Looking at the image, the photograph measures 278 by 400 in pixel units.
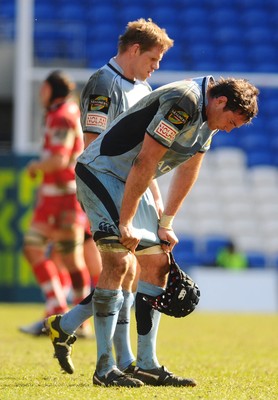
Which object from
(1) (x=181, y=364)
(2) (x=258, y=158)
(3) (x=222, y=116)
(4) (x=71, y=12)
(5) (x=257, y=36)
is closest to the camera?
(3) (x=222, y=116)

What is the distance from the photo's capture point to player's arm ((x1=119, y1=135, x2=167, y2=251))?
5016 mm

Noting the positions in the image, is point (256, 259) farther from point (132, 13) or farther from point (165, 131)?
point (165, 131)

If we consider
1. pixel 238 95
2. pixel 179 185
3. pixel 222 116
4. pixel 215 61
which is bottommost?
pixel 215 61

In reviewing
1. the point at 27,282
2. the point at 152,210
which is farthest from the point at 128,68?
the point at 27,282

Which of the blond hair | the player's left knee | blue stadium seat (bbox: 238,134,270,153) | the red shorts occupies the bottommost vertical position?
blue stadium seat (bbox: 238,134,270,153)

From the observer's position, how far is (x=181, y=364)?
6.75 m

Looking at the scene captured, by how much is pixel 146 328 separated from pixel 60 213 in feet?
13.2

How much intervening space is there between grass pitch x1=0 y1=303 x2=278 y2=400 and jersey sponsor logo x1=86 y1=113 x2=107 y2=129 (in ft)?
4.80

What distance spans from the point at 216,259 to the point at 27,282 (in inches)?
178

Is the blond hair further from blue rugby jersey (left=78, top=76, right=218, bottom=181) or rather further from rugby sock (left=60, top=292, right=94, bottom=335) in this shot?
rugby sock (left=60, top=292, right=94, bottom=335)

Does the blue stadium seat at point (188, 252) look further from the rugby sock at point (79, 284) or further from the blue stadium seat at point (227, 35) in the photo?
the rugby sock at point (79, 284)

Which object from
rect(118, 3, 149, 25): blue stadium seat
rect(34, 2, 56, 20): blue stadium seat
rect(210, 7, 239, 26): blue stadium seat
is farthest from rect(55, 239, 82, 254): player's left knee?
rect(210, 7, 239, 26): blue stadium seat

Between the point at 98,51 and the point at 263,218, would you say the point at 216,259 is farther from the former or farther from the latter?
the point at 98,51

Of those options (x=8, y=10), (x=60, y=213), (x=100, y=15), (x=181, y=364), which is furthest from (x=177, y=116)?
(x=8, y=10)
